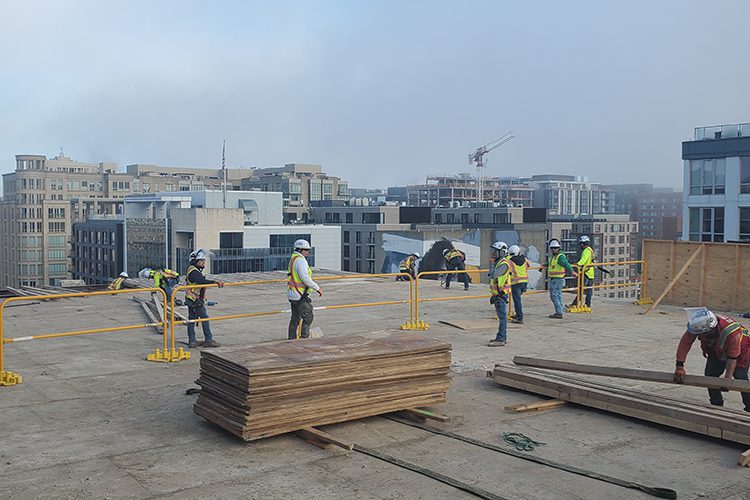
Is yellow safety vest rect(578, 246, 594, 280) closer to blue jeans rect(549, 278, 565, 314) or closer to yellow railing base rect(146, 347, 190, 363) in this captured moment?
blue jeans rect(549, 278, 565, 314)

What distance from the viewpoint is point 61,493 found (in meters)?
6.39

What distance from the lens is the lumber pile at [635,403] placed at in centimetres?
771

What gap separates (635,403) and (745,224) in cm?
3157

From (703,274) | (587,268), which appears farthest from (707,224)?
(587,268)

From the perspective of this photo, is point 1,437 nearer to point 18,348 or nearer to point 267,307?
point 18,348

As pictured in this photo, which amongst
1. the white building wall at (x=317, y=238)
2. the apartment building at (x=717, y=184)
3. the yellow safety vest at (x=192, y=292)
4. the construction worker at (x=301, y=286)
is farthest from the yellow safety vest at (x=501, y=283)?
the white building wall at (x=317, y=238)

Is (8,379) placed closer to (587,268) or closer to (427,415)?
(427,415)

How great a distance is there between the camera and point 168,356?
12.2 m

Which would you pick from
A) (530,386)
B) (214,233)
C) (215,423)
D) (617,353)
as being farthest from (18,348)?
(214,233)

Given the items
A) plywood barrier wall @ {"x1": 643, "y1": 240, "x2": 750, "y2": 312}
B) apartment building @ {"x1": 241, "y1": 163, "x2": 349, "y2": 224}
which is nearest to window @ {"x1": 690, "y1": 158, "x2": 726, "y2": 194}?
plywood barrier wall @ {"x1": 643, "y1": 240, "x2": 750, "y2": 312}

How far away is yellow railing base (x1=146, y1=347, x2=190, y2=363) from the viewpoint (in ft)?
39.7

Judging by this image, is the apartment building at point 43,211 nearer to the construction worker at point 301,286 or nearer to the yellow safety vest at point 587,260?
the yellow safety vest at point 587,260

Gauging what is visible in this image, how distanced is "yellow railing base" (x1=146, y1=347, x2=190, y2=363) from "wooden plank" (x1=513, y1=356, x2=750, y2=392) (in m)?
5.49

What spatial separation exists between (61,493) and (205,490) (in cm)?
123
